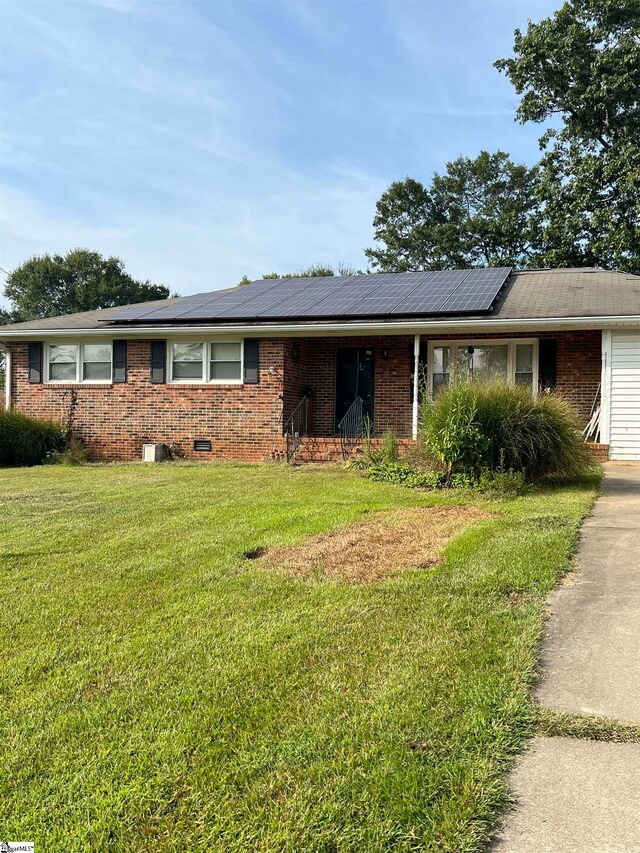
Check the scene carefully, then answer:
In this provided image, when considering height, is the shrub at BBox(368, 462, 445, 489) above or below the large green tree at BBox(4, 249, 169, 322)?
below

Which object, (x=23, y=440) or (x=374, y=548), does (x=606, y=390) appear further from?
(x=23, y=440)

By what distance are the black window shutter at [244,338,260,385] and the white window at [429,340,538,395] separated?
3.84m

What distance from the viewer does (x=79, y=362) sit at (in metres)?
15.0

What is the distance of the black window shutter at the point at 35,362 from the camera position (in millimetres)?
15250

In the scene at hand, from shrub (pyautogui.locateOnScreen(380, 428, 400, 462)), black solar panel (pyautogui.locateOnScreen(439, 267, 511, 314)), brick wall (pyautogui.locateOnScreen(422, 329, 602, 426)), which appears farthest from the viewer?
brick wall (pyautogui.locateOnScreen(422, 329, 602, 426))

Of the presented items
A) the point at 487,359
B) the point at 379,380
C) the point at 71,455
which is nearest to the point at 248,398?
the point at 379,380

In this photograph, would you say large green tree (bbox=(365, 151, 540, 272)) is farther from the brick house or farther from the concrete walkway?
the concrete walkway

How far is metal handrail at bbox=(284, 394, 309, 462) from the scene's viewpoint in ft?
42.8

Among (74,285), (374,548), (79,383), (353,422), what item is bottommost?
(374,548)

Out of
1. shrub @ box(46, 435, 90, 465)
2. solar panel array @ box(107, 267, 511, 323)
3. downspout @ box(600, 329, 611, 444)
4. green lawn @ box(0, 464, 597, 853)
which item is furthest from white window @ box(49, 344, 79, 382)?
downspout @ box(600, 329, 611, 444)

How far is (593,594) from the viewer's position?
3977 millimetres

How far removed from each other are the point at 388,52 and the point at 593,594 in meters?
14.7

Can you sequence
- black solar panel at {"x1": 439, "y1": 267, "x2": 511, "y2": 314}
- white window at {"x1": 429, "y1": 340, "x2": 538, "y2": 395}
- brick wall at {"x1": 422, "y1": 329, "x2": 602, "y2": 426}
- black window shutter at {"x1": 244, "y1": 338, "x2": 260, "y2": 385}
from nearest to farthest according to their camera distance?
black solar panel at {"x1": 439, "y1": 267, "x2": 511, "y2": 314}, brick wall at {"x1": 422, "y1": 329, "x2": 602, "y2": 426}, white window at {"x1": 429, "y1": 340, "x2": 538, "y2": 395}, black window shutter at {"x1": 244, "y1": 338, "x2": 260, "y2": 385}

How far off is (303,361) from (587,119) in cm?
1678
